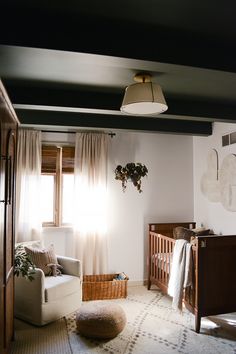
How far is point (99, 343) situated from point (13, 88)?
8.28 ft

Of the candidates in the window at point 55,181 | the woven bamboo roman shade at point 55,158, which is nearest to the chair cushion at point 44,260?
the window at point 55,181

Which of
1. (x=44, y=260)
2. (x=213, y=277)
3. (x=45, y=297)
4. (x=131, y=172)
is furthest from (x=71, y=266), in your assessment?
(x=213, y=277)

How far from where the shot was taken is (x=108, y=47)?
1.85 m

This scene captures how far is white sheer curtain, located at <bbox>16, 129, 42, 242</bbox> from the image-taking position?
13.2 ft

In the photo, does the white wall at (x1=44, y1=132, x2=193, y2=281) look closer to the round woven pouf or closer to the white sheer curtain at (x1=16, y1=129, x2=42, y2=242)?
the white sheer curtain at (x1=16, y1=129, x2=42, y2=242)

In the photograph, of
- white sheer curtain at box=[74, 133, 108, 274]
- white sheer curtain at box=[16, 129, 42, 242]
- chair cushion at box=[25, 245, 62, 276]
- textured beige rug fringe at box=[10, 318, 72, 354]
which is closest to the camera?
textured beige rug fringe at box=[10, 318, 72, 354]

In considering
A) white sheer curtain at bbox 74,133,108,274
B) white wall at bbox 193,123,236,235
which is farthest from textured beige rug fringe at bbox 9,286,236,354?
white wall at bbox 193,123,236,235

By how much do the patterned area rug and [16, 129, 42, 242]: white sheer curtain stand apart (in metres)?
1.30

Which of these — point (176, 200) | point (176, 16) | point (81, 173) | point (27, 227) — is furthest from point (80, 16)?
point (176, 200)

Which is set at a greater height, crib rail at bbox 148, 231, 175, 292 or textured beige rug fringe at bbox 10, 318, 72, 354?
crib rail at bbox 148, 231, 175, 292

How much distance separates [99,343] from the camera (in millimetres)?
2746

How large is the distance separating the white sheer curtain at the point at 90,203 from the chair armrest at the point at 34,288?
1085 mm

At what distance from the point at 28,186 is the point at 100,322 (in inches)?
81.6

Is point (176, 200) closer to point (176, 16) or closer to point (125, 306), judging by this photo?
point (125, 306)
